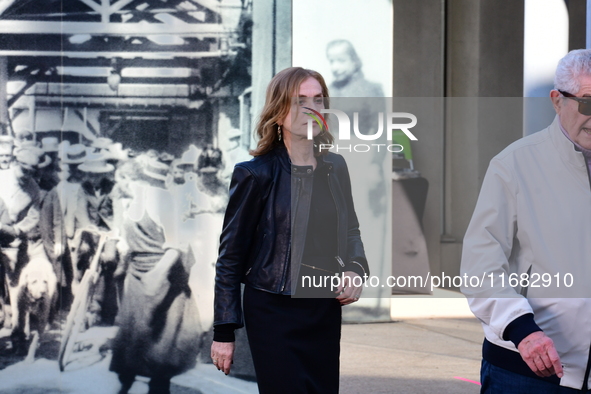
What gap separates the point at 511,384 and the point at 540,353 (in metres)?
0.29

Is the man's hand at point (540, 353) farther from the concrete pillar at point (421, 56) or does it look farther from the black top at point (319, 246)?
the concrete pillar at point (421, 56)

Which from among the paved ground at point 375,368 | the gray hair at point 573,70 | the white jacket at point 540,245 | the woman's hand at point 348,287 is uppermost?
the gray hair at point 573,70

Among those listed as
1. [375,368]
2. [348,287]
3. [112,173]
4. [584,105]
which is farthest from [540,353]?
[375,368]

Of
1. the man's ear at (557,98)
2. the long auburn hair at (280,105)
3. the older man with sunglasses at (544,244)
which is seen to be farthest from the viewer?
the long auburn hair at (280,105)

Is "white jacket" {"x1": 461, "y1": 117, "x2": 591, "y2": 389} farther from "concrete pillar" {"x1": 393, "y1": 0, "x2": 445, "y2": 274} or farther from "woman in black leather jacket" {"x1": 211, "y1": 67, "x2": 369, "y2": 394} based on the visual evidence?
"concrete pillar" {"x1": 393, "y1": 0, "x2": 445, "y2": 274}

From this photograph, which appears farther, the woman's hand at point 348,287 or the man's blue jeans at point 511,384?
the woman's hand at point 348,287

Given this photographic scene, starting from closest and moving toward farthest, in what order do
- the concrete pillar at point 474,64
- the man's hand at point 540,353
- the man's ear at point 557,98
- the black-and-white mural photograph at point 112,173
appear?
the man's hand at point 540,353 < the man's ear at point 557,98 < the black-and-white mural photograph at point 112,173 < the concrete pillar at point 474,64

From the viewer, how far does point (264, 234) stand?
2.92 metres

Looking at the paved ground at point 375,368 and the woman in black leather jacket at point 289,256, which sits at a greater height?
the woman in black leather jacket at point 289,256

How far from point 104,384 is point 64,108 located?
1.67 meters

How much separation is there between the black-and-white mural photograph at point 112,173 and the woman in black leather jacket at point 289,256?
1.71 m

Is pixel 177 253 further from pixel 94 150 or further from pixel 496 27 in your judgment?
pixel 496 27

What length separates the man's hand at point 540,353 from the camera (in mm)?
2006

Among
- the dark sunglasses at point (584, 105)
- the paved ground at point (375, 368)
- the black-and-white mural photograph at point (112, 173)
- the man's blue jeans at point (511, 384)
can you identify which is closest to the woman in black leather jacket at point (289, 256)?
the man's blue jeans at point (511, 384)
